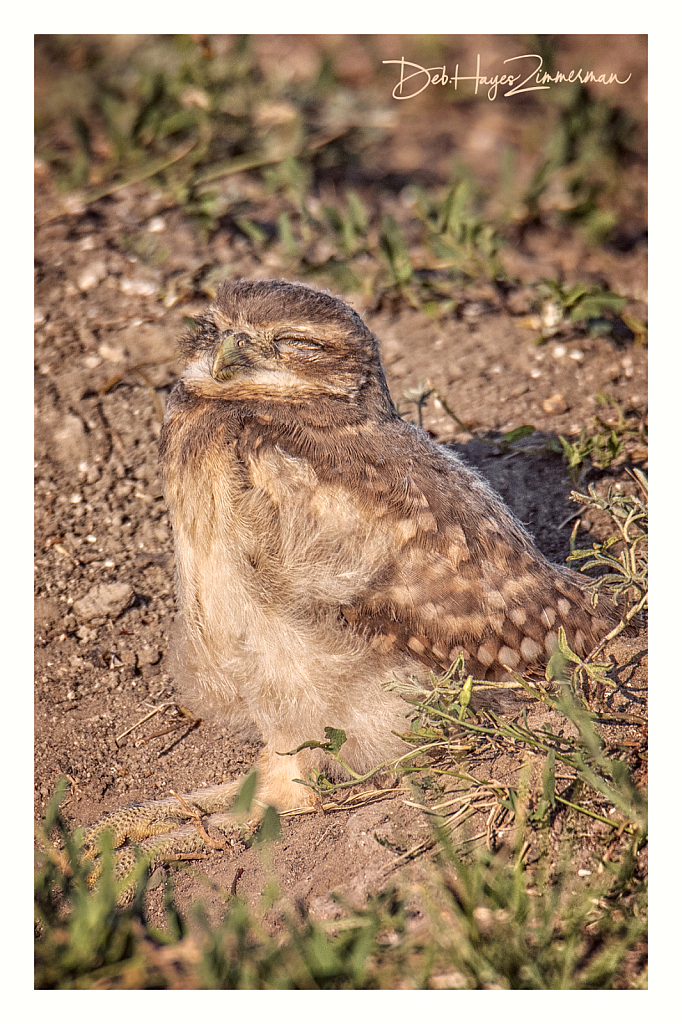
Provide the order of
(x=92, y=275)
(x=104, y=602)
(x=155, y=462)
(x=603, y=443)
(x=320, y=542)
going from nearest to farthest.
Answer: (x=320, y=542) → (x=104, y=602) → (x=603, y=443) → (x=155, y=462) → (x=92, y=275)

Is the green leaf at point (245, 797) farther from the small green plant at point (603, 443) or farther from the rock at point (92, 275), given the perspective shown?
the rock at point (92, 275)

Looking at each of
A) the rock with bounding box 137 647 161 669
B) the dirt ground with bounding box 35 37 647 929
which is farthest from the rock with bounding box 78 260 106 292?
the rock with bounding box 137 647 161 669

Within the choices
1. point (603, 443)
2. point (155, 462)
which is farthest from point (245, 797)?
point (603, 443)

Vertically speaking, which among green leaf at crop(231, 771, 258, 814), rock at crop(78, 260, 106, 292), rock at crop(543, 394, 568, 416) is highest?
rock at crop(78, 260, 106, 292)

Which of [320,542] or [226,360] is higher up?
[226,360]

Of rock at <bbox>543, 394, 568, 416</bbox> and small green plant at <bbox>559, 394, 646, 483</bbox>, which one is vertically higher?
rock at <bbox>543, 394, 568, 416</bbox>

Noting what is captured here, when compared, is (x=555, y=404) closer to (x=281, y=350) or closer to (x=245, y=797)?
(x=281, y=350)

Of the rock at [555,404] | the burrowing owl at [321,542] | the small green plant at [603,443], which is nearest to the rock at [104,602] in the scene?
the burrowing owl at [321,542]
